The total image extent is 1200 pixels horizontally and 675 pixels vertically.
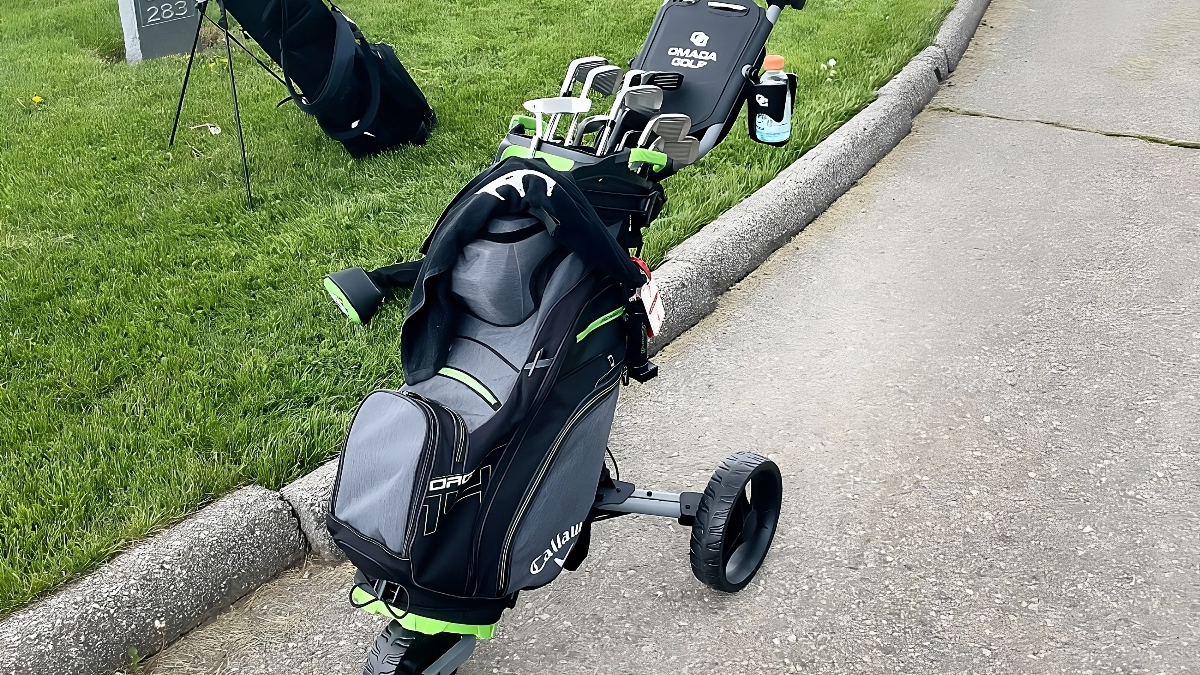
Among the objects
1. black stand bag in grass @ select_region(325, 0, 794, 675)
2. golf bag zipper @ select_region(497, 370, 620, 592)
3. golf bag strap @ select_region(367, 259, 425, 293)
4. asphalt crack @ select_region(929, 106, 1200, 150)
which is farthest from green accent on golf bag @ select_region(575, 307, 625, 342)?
asphalt crack @ select_region(929, 106, 1200, 150)

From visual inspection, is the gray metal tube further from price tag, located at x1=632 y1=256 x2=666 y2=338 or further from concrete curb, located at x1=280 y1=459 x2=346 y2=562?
concrete curb, located at x1=280 y1=459 x2=346 y2=562

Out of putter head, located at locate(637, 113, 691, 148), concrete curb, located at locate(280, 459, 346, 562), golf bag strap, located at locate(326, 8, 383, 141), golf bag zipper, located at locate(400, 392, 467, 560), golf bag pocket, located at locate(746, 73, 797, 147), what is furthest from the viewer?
golf bag strap, located at locate(326, 8, 383, 141)

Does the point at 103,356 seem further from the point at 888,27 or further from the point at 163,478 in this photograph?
the point at 888,27

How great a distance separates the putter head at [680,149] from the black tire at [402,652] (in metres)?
1.29

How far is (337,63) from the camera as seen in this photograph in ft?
15.2

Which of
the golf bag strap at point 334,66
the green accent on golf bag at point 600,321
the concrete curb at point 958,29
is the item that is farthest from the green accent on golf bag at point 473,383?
the concrete curb at point 958,29

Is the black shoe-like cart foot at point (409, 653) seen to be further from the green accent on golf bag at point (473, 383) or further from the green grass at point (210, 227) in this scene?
the green grass at point (210, 227)

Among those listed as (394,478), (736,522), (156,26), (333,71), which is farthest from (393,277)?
(156,26)

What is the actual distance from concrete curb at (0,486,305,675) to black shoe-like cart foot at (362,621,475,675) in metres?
0.65

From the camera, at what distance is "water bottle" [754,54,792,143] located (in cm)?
285

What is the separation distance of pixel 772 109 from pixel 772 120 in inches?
1.2

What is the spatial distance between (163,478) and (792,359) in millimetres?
2055

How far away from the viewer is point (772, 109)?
286cm

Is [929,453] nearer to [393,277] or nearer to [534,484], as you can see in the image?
[534,484]
